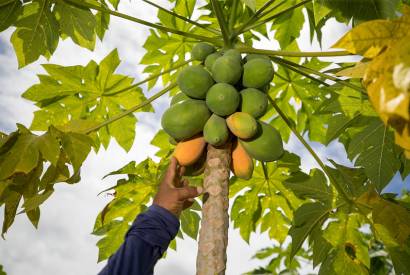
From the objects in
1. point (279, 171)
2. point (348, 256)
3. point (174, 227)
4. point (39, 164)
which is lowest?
point (174, 227)

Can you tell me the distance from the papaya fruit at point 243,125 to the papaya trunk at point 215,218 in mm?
107

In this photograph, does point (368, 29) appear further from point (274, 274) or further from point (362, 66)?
point (274, 274)

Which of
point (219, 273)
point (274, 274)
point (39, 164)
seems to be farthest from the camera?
point (274, 274)

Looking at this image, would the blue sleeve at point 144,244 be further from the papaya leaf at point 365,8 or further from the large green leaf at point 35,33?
the large green leaf at point 35,33

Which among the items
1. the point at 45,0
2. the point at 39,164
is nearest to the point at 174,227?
the point at 39,164

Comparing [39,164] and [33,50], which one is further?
[33,50]

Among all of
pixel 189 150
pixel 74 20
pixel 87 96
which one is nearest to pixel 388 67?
pixel 189 150

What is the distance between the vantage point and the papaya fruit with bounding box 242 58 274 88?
2129mm

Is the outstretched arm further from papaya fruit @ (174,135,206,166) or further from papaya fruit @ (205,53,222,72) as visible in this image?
papaya fruit @ (205,53,222,72)

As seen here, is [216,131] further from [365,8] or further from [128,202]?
[128,202]

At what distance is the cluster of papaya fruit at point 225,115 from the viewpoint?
6.58 feet

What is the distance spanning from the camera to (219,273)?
1665mm

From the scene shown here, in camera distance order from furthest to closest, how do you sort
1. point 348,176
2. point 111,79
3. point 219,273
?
point 111,79 < point 348,176 < point 219,273

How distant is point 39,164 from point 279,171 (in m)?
1.75
